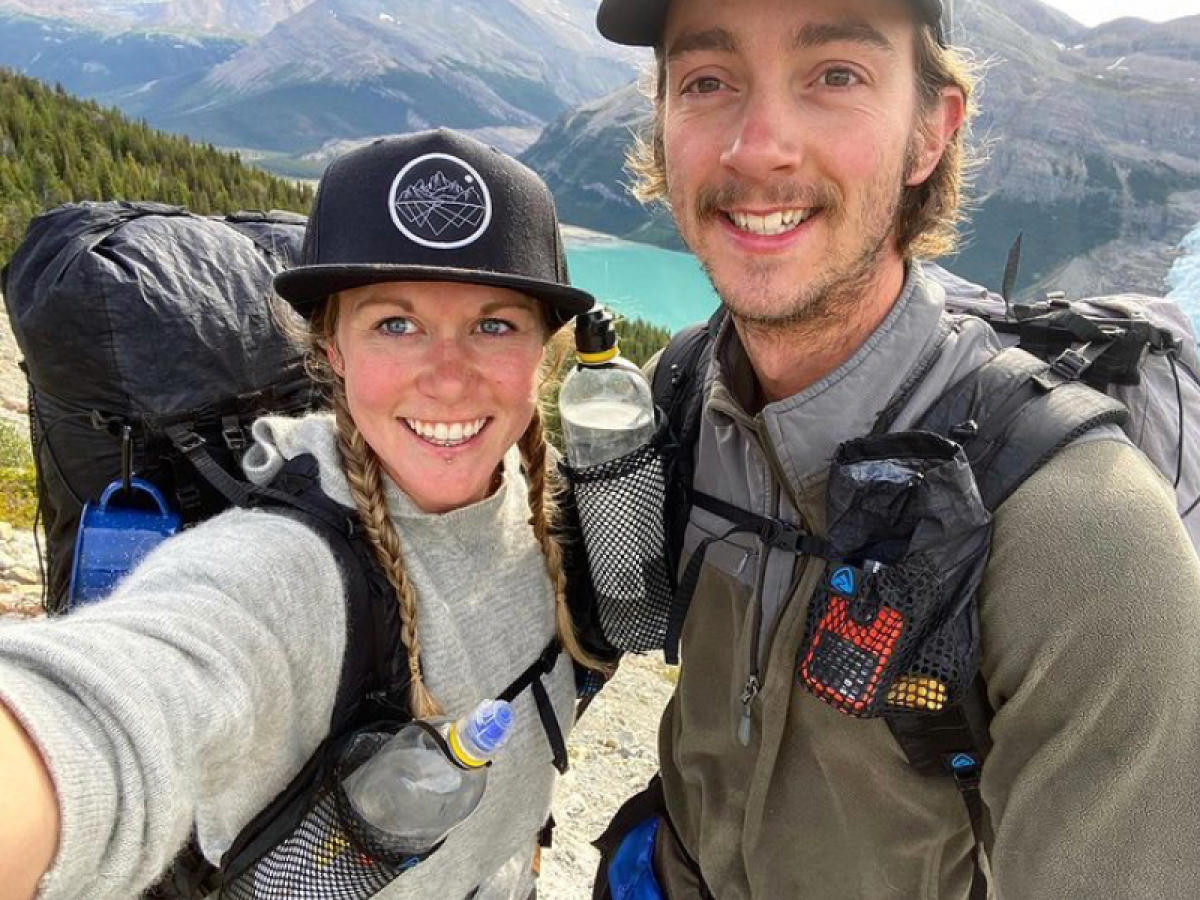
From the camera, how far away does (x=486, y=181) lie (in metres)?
1.62

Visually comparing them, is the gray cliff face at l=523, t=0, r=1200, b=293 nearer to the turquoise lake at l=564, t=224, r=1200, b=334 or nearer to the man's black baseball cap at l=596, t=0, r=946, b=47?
the turquoise lake at l=564, t=224, r=1200, b=334

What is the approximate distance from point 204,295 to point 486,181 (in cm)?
110

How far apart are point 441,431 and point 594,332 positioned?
0.47 m

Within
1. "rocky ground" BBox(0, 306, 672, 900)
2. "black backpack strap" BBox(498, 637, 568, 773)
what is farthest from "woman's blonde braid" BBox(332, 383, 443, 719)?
"rocky ground" BBox(0, 306, 672, 900)

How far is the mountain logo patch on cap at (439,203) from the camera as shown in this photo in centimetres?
154

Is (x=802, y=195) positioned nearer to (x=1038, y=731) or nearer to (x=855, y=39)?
(x=855, y=39)

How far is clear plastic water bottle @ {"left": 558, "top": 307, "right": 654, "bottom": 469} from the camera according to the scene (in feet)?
5.96

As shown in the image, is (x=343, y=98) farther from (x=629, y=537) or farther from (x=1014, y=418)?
(x=1014, y=418)

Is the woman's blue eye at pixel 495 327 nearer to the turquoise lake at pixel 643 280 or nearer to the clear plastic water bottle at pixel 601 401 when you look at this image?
the clear plastic water bottle at pixel 601 401

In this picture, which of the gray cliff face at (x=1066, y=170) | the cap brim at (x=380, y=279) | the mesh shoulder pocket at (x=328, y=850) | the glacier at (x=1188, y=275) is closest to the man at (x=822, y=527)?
the cap brim at (x=380, y=279)

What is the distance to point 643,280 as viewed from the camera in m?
70.9

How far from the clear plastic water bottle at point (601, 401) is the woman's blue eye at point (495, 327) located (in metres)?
0.23

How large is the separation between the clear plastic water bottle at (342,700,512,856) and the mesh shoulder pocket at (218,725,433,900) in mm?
19

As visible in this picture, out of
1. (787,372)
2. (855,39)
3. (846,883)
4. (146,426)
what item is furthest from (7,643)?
(855,39)
